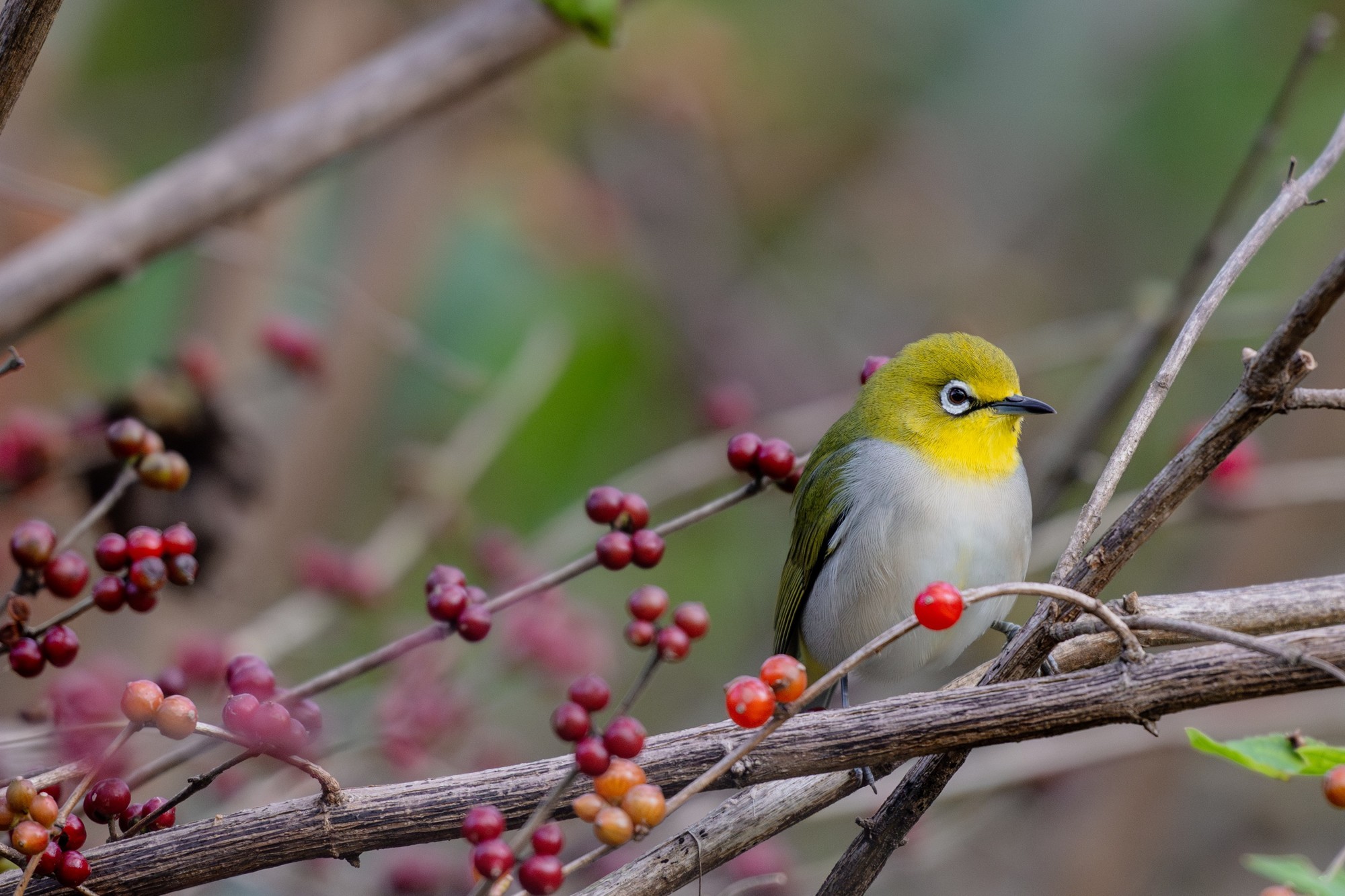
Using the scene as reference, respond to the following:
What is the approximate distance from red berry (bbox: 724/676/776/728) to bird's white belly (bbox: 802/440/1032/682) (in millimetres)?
1662

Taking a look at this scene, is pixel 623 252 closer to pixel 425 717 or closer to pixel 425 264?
pixel 425 264

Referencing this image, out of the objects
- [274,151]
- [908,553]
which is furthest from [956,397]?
[274,151]

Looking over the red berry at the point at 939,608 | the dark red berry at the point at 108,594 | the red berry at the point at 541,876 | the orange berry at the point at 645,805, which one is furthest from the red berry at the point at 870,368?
the dark red berry at the point at 108,594

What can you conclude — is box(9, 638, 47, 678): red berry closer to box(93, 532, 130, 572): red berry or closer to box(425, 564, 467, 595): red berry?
box(93, 532, 130, 572): red berry

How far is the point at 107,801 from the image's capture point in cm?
165

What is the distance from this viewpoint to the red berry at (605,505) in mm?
2139

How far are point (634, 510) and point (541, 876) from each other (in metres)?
0.76

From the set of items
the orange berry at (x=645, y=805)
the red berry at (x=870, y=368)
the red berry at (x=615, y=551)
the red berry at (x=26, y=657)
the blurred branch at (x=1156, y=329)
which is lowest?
the orange berry at (x=645, y=805)

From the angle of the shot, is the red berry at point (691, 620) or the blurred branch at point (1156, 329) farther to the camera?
the blurred branch at point (1156, 329)

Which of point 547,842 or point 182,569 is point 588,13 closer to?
point 182,569

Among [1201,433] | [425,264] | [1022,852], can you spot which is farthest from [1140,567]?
[1201,433]

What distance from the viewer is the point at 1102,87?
21.2 ft

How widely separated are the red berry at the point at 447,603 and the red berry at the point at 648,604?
0.84 ft

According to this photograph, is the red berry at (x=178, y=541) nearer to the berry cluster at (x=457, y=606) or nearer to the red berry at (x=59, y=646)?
the red berry at (x=59, y=646)
